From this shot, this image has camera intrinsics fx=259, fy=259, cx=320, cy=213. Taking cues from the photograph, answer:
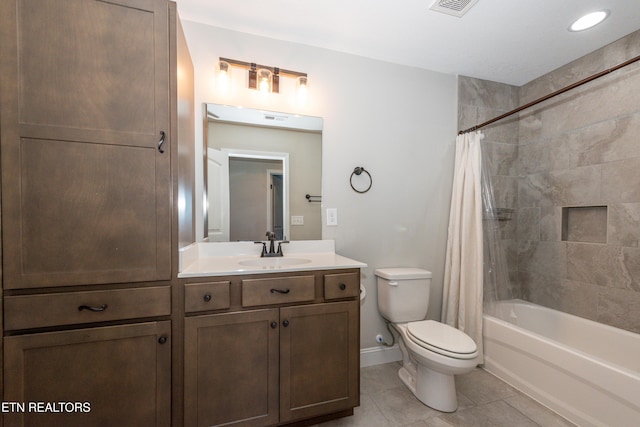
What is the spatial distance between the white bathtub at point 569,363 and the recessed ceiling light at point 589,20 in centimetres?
204

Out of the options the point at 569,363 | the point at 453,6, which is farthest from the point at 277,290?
the point at 453,6

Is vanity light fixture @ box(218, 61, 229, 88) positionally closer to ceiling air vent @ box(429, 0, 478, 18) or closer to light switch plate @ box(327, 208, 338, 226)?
light switch plate @ box(327, 208, 338, 226)

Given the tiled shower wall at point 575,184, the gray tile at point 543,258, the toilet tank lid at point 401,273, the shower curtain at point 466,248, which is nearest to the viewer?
the tiled shower wall at point 575,184

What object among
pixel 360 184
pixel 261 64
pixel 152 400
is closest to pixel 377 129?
pixel 360 184

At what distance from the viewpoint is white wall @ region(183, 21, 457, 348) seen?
1.82 m

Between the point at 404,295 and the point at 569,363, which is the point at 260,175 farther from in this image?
the point at 569,363

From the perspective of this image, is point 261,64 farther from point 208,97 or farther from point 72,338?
point 72,338

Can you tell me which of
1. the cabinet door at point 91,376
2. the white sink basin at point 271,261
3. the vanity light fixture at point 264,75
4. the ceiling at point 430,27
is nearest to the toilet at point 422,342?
the white sink basin at point 271,261

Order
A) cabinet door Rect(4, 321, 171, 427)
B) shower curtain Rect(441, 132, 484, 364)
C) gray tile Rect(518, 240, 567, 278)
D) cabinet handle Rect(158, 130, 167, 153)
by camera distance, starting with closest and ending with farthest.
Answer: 1. cabinet door Rect(4, 321, 171, 427)
2. cabinet handle Rect(158, 130, 167, 153)
3. shower curtain Rect(441, 132, 484, 364)
4. gray tile Rect(518, 240, 567, 278)

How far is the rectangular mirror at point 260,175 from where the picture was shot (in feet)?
5.84

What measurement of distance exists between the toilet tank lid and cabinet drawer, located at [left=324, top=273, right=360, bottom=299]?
54 cm

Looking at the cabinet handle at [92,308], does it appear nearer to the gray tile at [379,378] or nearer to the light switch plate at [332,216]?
the light switch plate at [332,216]

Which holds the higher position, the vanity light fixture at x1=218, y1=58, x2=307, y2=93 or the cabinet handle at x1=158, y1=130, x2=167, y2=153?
the vanity light fixture at x1=218, y1=58, x2=307, y2=93

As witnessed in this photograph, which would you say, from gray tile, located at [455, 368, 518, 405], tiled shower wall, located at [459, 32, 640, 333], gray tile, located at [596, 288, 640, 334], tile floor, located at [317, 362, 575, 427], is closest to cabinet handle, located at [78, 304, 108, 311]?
tile floor, located at [317, 362, 575, 427]
